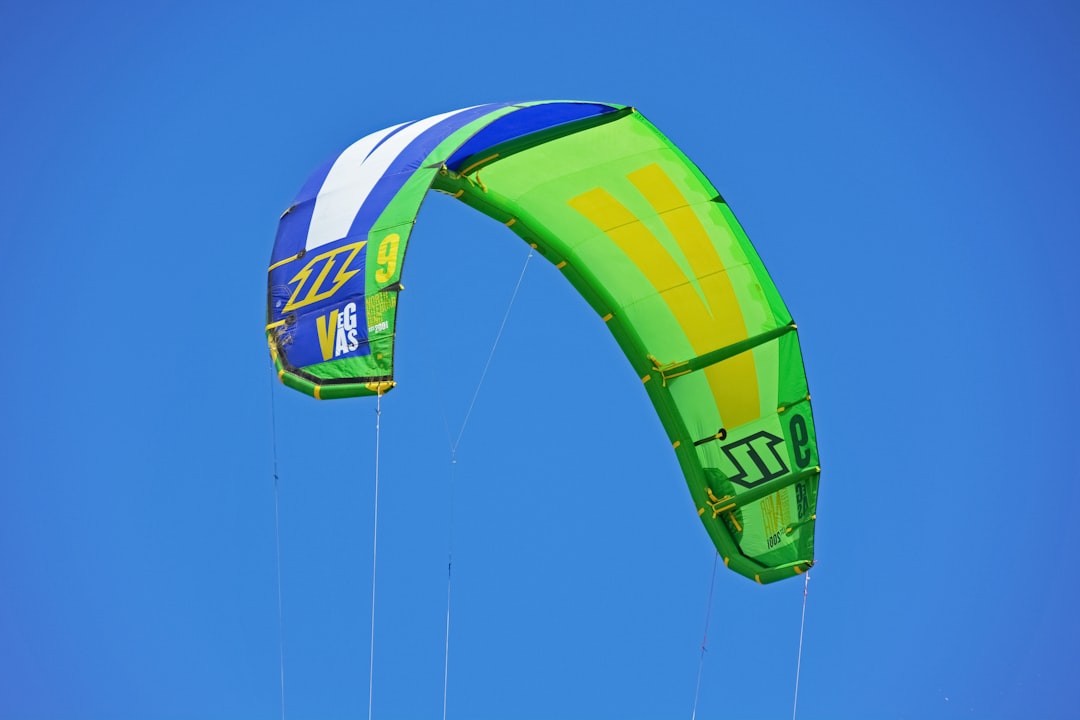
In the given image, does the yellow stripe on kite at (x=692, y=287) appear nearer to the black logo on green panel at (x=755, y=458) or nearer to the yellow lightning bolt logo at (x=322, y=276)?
the black logo on green panel at (x=755, y=458)

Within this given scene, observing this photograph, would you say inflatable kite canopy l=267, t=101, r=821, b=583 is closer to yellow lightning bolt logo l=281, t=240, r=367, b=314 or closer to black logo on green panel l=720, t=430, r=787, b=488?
black logo on green panel l=720, t=430, r=787, b=488

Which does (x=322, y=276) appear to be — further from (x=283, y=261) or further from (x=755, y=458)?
(x=755, y=458)

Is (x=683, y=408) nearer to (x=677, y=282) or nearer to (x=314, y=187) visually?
(x=677, y=282)

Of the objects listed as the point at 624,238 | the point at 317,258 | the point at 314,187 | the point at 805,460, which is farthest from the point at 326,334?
the point at 805,460

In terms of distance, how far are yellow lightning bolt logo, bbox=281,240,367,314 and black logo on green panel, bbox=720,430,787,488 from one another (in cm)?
347

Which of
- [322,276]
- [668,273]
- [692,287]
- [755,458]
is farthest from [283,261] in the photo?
[755,458]

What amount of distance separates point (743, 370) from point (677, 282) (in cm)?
82

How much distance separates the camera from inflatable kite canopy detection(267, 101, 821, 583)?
12938mm

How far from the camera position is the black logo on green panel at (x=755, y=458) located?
44.4ft

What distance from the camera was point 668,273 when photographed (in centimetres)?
1334

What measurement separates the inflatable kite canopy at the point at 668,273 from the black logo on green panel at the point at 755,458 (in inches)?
0.4

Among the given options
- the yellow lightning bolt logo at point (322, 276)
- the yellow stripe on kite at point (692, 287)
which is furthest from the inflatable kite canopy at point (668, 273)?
the yellow lightning bolt logo at point (322, 276)

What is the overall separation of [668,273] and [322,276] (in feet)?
9.30

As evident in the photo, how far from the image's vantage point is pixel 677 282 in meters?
13.3
